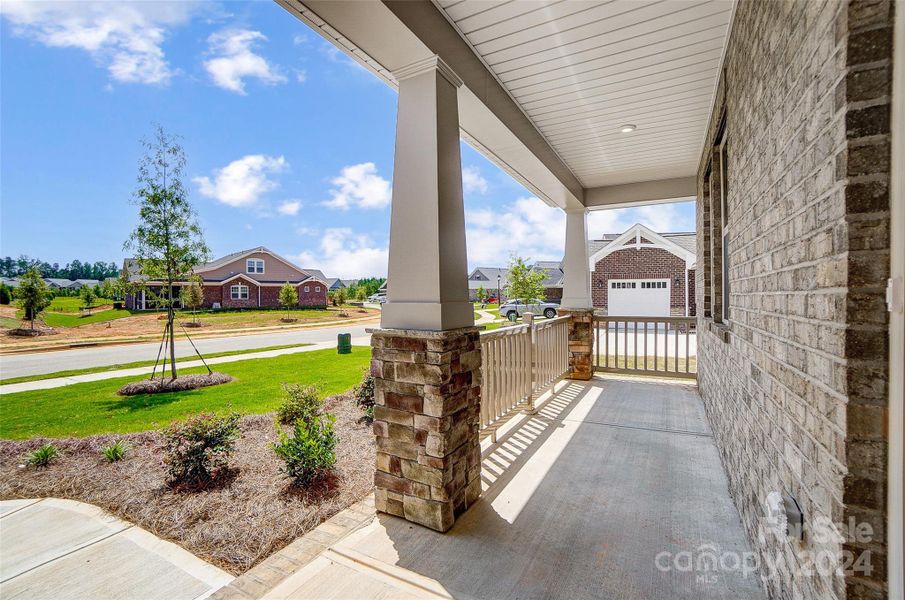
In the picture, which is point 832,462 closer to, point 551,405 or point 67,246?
point 551,405

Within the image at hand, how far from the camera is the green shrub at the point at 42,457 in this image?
312cm

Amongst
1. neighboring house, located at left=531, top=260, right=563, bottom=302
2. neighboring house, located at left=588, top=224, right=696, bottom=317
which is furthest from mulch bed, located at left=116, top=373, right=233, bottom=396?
neighboring house, located at left=531, top=260, right=563, bottom=302

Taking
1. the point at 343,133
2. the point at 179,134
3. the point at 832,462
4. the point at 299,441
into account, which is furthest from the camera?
the point at 343,133

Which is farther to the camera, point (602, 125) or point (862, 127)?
point (602, 125)

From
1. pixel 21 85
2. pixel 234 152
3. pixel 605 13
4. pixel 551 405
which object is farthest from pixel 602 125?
pixel 234 152

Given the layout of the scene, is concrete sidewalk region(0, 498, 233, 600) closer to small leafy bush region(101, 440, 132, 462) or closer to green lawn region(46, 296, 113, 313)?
small leafy bush region(101, 440, 132, 462)

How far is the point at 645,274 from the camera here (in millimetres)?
14711

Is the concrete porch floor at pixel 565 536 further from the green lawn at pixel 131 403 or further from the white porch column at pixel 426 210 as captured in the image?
the green lawn at pixel 131 403

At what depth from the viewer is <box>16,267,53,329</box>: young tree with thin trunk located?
1027 cm

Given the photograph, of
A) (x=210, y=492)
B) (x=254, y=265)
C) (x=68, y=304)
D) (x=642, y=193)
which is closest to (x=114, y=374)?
(x=210, y=492)

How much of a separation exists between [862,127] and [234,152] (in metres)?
22.7

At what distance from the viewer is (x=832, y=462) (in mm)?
995

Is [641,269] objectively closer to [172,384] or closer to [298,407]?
[298,407]

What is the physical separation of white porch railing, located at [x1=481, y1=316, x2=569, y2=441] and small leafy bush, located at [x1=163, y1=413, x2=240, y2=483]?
79.2 inches
